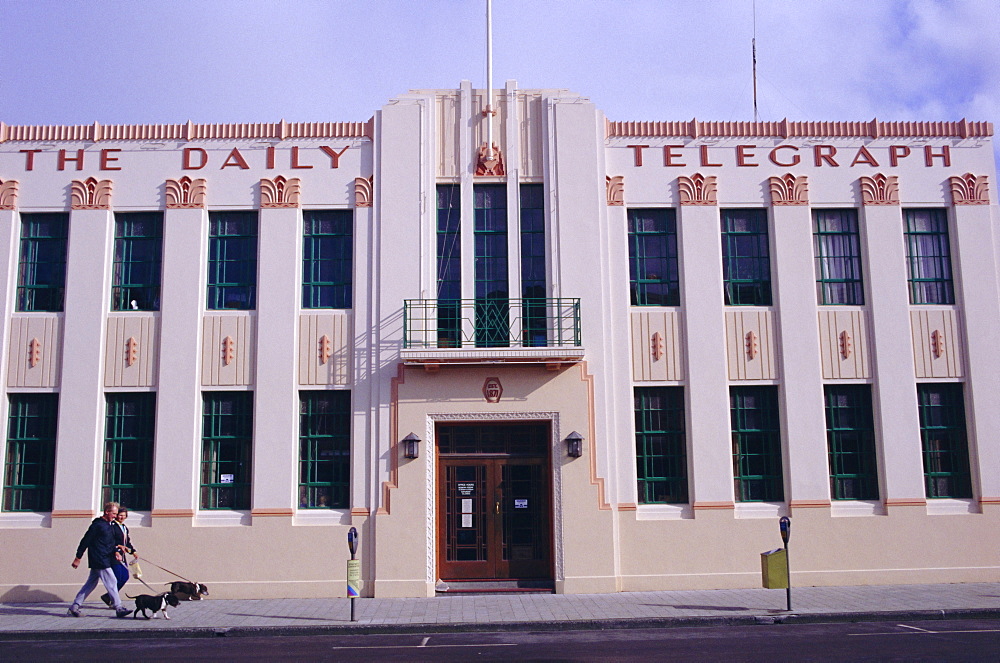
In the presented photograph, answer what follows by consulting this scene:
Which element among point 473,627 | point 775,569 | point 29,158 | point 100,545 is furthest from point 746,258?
point 29,158

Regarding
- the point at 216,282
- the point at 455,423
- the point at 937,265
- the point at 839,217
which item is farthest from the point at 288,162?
the point at 937,265

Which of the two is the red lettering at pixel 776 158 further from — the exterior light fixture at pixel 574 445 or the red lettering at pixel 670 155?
the exterior light fixture at pixel 574 445

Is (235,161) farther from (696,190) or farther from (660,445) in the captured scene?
(660,445)

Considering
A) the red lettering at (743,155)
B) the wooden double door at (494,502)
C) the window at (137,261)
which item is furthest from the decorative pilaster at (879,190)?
the window at (137,261)

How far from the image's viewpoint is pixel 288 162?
1656cm

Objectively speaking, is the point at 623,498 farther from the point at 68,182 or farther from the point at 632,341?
the point at 68,182

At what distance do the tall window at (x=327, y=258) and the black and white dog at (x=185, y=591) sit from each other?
17.2ft

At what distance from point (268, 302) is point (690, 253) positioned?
7.87 metres

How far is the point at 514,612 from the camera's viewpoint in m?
13.2

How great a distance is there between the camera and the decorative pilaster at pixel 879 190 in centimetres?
1669

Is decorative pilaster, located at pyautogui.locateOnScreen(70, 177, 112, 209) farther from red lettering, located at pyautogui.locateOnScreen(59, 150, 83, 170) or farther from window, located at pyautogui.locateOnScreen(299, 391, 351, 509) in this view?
window, located at pyautogui.locateOnScreen(299, 391, 351, 509)

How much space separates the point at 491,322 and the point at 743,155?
586cm

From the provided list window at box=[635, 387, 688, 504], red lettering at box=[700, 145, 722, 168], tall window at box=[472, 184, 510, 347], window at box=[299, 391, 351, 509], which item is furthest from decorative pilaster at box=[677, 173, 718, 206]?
window at box=[299, 391, 351, 509]

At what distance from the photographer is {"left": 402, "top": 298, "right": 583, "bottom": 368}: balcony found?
15641 millimetres
